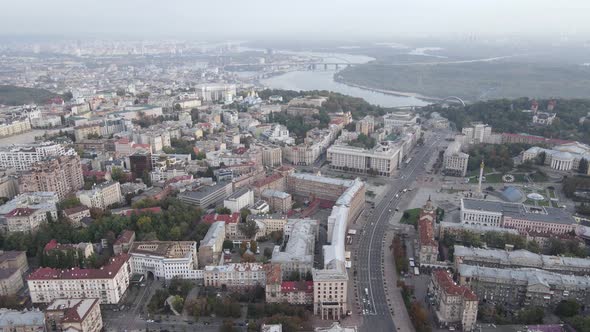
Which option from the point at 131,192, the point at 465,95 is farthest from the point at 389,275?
the point at 465,95

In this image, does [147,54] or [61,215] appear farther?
[147,54]

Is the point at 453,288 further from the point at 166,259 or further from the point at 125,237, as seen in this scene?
→ the point at 125,237

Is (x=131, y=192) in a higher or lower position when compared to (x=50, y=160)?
lower

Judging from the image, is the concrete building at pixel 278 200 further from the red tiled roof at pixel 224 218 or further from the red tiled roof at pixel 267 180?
the red tiled roof at pixel 224 218

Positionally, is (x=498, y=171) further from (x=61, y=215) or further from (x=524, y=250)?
(x=61, y=215)

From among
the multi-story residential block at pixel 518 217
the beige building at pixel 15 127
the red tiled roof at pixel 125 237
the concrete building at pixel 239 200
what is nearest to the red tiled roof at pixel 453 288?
the multi-story residential block at pixel 518 217

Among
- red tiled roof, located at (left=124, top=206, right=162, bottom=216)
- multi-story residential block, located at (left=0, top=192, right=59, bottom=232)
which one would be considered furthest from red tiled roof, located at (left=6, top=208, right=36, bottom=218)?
red tiled roof, located at (left=124, top=206, right=162, bottom=216)
